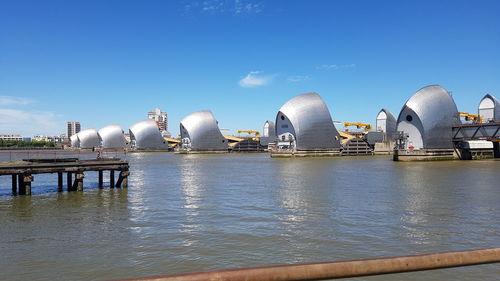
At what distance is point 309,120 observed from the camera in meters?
77.8

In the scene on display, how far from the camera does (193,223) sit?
46.1 ft

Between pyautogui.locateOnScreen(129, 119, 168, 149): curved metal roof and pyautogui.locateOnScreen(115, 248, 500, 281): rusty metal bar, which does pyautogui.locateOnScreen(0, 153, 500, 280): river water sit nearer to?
pyautogui.locateOnScreen(115, 248, 500, 281): rusty metal bar

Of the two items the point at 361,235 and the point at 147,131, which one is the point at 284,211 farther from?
the point at 147,131

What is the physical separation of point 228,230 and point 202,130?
90736 millimetres

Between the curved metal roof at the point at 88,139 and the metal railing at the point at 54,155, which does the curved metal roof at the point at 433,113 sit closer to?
the metal railing at the point at 54,155

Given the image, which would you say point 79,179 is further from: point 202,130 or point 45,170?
point 202,130

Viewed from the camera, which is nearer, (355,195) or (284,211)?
(284,211)

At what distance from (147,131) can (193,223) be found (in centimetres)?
11532

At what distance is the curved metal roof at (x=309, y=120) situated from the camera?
254 ft

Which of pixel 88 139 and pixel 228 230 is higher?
pixel 88 139

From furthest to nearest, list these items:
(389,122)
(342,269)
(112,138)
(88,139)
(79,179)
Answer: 1. (88,139)
2. (112,138)
3. (389,122)
4. (79,179)
5. (342,269)

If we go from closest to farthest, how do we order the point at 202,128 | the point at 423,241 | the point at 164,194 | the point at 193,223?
the point at 423,241, the point at 193,223, the point at 164,194, the point at 202,128

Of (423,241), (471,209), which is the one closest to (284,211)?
(423,241)

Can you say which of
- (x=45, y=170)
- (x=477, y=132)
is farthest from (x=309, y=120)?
(x=45, y=170)
